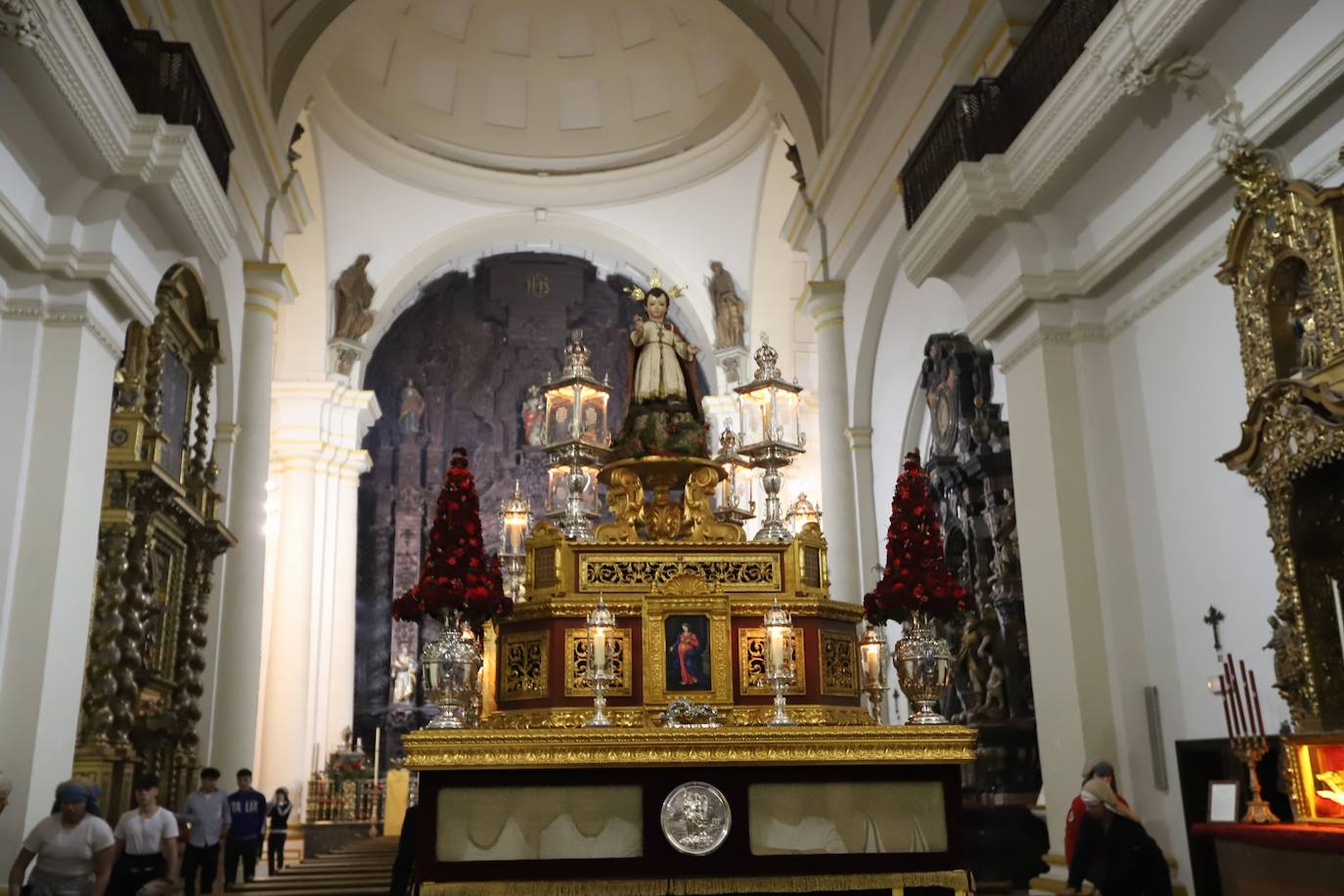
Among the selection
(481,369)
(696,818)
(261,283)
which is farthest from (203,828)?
(481,369)

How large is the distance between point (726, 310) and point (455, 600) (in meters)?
14.7

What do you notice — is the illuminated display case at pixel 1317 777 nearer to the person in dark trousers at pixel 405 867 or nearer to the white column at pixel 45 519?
the person in dark trousers at pixel 405 867

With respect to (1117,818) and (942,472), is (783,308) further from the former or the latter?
(1117,818)

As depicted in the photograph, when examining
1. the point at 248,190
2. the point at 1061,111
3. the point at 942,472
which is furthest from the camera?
the point at 248,190

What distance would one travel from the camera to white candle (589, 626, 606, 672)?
6232mm

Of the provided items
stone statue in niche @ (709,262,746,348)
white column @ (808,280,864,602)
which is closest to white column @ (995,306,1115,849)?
white column @ (808,280,864,602)

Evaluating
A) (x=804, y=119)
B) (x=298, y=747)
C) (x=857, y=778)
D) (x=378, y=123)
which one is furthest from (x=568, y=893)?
(x=378, y=123)

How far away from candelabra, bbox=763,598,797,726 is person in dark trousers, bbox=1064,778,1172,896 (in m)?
1.50

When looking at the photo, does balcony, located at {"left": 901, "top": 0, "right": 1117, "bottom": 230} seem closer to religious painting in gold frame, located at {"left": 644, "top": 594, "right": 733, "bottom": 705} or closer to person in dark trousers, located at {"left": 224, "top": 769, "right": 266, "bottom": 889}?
religious painting in gold frame, located at {"left": 644, "top": 594, "right": 733, "bottom": 705}

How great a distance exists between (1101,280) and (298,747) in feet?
47.8

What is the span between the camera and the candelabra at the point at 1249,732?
5.77 meters

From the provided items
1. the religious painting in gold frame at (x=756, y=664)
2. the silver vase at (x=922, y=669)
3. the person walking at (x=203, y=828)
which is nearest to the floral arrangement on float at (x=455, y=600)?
the religious painting in gold frame at (x=756, y=664)

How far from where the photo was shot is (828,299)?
46.2 feet

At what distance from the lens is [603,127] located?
20.9 metres
